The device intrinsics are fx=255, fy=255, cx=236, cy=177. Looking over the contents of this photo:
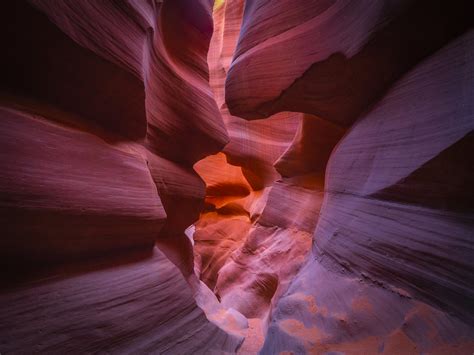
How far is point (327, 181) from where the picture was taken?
126 inches

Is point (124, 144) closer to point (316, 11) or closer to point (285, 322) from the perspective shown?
point (285, 322)

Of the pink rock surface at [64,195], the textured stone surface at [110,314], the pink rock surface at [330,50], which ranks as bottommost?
the textured stone surface at [110,314]

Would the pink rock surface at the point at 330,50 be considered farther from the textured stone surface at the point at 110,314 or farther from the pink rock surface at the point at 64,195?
the textured stone surface at the point at 110,314

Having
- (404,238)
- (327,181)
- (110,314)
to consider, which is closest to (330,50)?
(327,181)

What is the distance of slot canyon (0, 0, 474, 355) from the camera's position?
149cm

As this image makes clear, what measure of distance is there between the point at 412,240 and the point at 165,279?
200 cm

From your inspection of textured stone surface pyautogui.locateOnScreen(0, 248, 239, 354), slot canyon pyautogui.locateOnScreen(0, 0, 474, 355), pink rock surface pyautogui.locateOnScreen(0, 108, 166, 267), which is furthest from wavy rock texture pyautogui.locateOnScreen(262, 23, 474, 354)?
pink rock surface pyautogui.locateOnScreen(0, 108, 166, 267)

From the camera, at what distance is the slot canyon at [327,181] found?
4.88 feet

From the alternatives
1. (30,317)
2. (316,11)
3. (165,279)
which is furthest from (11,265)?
(316,11)

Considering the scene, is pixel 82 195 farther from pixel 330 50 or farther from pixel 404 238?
pixel 330 50

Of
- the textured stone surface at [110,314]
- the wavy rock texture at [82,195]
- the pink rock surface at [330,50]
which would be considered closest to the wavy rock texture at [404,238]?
the pink rock surface at [330,50]

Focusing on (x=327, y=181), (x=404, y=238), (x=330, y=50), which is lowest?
(x=327, y=181)

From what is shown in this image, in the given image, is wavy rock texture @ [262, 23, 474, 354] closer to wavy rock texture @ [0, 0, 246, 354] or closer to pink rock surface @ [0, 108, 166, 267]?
wavy rock texture @ [0, 0, 246, 354]

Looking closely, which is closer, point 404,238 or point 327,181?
point 404,238
